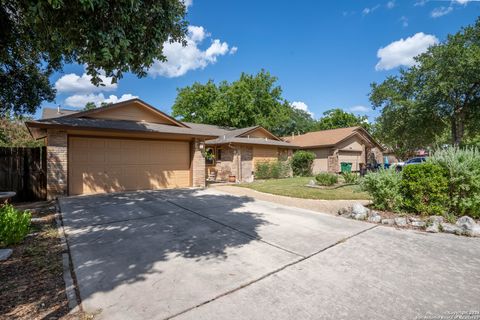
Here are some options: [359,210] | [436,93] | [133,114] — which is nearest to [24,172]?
[133,114]

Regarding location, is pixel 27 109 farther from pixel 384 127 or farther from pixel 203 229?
→ pixel 384 127

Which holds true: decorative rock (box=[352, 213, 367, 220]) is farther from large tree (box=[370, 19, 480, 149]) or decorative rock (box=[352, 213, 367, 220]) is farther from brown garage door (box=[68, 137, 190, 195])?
large tree (box=[370, 19, 480, 149])

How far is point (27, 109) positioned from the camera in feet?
37.8

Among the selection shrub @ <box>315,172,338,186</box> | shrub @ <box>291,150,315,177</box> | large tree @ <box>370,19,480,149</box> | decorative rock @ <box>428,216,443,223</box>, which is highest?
large tree @ <box>370,19,480,149</box>

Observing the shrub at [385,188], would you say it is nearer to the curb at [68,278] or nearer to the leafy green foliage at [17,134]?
the curb at [68,278]

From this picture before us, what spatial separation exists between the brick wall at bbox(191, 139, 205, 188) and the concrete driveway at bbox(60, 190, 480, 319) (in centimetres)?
670

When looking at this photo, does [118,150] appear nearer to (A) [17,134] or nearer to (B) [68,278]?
(B) [68,278]

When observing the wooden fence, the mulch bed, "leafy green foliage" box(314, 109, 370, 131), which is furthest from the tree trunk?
the wooden fence

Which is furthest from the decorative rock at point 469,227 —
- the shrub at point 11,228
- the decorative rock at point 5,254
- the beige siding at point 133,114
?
the beige siding at point 133,114

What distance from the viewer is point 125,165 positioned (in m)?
11.1

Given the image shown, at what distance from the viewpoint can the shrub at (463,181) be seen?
5742mm

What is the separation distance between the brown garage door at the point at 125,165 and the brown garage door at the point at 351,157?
50.4 feet

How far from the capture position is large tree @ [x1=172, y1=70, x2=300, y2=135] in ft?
93.0

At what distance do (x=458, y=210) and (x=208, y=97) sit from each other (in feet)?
92.4
